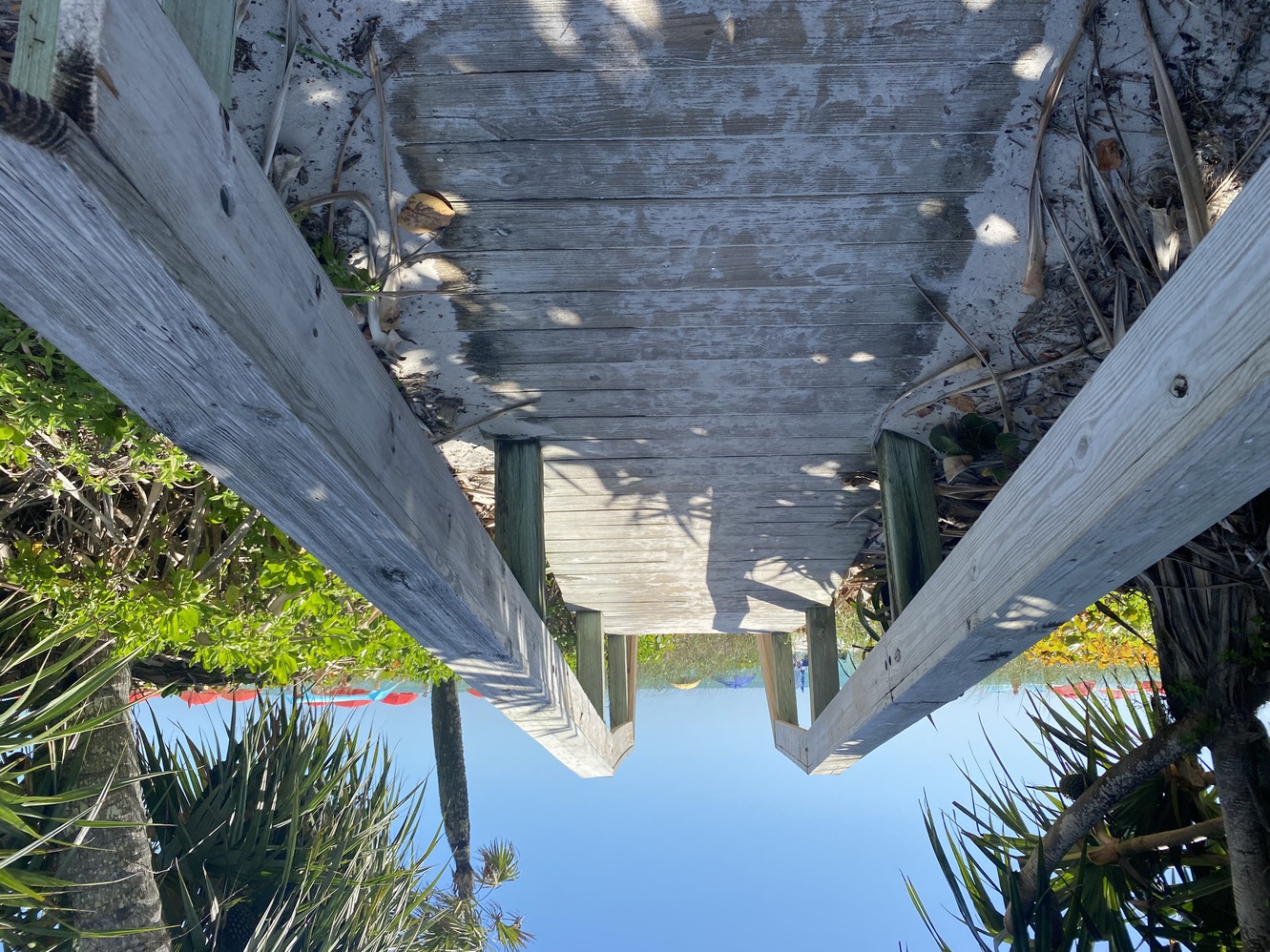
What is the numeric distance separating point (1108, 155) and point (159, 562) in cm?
316

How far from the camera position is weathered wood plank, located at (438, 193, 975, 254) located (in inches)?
60.4

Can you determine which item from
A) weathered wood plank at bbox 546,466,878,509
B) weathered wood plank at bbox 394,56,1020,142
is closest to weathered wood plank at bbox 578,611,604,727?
weathered wood plank at bbox 546,466,878,509

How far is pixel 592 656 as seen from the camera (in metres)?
3.86

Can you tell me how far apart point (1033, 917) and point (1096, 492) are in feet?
8.43

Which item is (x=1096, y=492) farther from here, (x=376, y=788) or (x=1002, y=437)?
(x=376, y=788)

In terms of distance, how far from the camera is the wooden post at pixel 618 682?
453 cm

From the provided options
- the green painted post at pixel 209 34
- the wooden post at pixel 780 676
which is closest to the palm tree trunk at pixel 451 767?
the wooden post at pixel 780 676

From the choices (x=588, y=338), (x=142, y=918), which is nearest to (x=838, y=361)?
(x=588, y=338)

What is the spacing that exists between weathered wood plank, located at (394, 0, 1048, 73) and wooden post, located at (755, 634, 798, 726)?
3.70 m

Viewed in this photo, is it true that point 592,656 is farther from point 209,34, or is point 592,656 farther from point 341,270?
point 209,34

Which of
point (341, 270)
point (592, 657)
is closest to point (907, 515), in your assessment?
point (341, 270)

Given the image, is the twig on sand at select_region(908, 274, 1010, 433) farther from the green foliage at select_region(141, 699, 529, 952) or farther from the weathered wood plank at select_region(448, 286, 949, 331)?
the green foliage at select_region(141, 699, 529, 952)

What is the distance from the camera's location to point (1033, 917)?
2.91 metres

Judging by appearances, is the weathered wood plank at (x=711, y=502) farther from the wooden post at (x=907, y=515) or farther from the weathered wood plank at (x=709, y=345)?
the weathered wood plank at (x=709, y=345)
